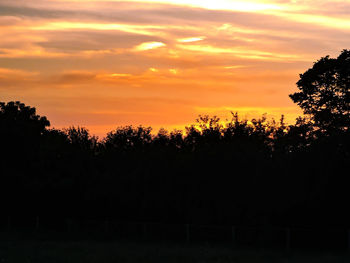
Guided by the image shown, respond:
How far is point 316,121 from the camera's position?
73562 mm

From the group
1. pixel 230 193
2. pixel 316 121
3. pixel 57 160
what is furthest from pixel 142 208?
pixel 316 121

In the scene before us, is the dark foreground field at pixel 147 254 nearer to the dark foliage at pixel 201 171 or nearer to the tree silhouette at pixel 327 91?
the dark foliage at pixel 201 171

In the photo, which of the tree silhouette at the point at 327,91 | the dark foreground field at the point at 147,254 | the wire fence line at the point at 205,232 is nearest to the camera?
the dark foreground field at the point at 147,254

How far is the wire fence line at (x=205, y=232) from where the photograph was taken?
46.6m

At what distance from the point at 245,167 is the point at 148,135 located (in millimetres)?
22785

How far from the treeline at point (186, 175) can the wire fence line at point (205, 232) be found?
1.15 metres

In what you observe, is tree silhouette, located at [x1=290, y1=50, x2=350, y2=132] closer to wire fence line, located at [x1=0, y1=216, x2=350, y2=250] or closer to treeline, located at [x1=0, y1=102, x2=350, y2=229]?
treeline, located at [x1=0, y1=102, x2=350, y2=229]

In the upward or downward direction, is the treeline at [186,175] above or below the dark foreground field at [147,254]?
above

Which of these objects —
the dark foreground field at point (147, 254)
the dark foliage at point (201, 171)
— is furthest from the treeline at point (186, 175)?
the dark foreground field at point (147, 254)

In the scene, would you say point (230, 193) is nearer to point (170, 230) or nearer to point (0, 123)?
point (170, 230)

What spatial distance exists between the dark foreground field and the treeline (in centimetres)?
496

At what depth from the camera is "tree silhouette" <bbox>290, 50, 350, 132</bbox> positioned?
7275 centimetres

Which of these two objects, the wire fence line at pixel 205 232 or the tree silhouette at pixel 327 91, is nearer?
the wire fence line at pixel 205 232

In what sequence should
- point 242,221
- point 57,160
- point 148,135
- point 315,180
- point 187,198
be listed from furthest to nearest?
1. point 148,135
2. point 57,160
3. point 187,198
4. point 242,221
5. point 315,180
